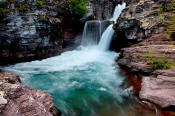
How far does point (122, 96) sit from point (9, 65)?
8.08 metres

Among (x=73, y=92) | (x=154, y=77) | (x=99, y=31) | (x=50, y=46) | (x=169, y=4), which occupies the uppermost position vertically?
(x=169, y=4)

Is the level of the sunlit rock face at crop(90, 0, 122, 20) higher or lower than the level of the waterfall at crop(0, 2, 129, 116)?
higher

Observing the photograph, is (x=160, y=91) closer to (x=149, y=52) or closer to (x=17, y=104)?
(x=149, y=52)

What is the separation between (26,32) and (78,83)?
5.14m

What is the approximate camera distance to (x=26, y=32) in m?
8.40

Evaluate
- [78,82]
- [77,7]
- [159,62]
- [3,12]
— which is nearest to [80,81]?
[78,82]

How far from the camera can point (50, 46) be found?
10.1 metres

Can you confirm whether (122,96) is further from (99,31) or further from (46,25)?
(99,31)

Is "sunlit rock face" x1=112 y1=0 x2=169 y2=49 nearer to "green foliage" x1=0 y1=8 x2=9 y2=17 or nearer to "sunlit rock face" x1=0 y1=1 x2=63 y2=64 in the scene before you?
"sunlit rock face" x1=0 y1=1 x2=63 y2=64

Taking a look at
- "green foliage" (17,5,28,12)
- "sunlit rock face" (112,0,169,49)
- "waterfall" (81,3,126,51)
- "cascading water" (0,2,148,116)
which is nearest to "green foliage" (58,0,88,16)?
"waterfall" (81,3,126,51)

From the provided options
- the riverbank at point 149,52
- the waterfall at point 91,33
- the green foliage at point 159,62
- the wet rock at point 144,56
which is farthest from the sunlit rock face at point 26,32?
the green foliage at point 159,62

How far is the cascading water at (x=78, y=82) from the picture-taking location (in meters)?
4.60

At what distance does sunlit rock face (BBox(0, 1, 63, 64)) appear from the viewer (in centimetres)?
810

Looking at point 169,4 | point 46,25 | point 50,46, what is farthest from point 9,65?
point 169,4
